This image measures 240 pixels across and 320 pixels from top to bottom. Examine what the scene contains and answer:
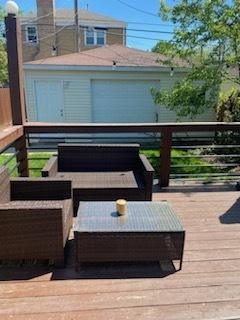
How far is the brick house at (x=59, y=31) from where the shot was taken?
17.5 m

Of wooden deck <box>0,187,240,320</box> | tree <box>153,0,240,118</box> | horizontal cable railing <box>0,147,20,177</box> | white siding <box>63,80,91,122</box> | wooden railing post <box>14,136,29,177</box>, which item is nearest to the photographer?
wooden deck <box>0,187,240,320</box>

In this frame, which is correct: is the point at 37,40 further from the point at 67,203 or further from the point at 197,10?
the point at 67,203

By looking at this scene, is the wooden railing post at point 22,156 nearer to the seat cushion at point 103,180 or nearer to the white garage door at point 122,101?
the seat cushion at point 103,180

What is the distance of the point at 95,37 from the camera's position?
18281 millimetres

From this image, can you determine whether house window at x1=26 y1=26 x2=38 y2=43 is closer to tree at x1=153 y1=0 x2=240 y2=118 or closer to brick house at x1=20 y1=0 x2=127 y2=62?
brick house at x1=20 y1=0 x2=127 y2=62

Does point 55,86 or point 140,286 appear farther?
point 55,86

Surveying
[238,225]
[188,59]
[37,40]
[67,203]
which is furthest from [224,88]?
[37,40]

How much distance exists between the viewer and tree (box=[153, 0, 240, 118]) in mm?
6590

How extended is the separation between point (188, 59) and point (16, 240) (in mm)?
7073

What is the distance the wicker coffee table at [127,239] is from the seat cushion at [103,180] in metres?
0.86

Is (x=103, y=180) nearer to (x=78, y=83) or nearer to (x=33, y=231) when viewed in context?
(x=33, y=231)

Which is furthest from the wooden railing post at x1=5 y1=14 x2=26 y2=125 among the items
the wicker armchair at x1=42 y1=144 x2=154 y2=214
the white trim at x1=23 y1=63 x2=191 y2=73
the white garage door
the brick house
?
the brick house

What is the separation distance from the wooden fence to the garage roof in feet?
19.7

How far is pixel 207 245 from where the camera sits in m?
2.72
